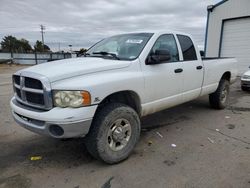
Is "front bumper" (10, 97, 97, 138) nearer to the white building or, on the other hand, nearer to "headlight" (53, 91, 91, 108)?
"headlight" (53, 91, 91, 108)

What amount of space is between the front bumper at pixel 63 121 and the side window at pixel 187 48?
263 centimetres

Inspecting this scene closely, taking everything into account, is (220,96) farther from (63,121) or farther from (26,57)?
(26,57)

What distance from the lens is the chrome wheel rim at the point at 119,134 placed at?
3311 mm

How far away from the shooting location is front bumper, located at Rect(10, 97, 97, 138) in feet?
9.05

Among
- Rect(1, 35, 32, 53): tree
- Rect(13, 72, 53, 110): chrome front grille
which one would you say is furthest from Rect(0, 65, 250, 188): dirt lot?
Rect(1, 35, 32, 53): tree

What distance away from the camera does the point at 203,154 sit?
3664 millimetres

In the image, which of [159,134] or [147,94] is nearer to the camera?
[147,94]

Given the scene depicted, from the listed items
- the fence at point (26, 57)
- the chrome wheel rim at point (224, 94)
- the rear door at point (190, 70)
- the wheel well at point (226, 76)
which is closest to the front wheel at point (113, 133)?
the rear door at point (190, 70)

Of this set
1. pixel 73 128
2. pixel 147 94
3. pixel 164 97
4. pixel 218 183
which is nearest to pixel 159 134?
pixel 164 97

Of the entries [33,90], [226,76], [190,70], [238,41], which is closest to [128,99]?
[33,90]

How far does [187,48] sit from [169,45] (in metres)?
0.63

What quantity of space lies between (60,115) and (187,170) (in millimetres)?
1875

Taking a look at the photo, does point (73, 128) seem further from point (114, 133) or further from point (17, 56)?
point (17, 56)

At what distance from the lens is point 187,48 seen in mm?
4898
